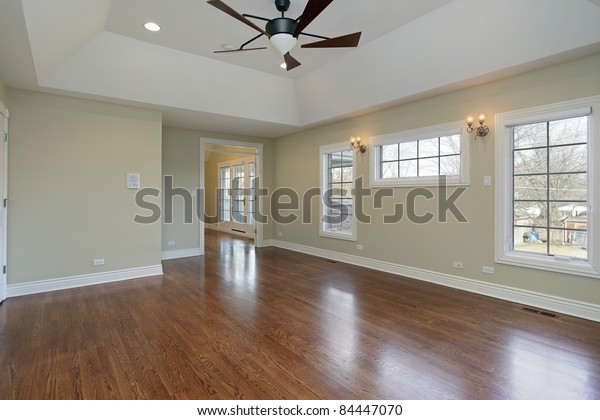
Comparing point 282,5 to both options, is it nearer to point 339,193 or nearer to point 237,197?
point 339,193

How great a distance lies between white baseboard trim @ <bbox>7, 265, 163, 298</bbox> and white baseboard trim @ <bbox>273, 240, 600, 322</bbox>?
11.3ft

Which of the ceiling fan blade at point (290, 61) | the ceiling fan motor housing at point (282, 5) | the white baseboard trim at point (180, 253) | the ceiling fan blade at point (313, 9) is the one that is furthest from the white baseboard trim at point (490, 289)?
the ceiling fan motor housing at point (282, 5)

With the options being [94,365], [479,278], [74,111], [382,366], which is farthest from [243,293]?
[74,111]

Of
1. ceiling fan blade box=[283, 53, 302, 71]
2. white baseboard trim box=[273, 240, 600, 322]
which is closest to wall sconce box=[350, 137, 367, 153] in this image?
white baseboard trim box=[273, 240, 600, 322]

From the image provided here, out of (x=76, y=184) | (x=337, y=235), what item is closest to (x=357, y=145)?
(x=337, y=235)

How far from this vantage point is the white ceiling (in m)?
3.06

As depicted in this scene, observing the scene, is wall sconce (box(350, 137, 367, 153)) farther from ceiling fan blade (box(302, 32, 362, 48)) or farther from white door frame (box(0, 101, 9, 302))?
white door frame (box(0, 101, 9, 302))

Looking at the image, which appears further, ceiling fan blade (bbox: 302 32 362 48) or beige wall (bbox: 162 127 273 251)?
beige wall (bbox: 162 127 273 251)

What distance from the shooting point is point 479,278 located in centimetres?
418

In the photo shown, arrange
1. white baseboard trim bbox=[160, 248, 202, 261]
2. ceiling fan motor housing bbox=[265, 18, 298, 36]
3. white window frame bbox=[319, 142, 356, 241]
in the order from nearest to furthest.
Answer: ceiling fan motor housing bbox=[265, 18, 298, 36]
white window frame bbox=[319, 142, 356, 241]
white baseboard trim bbox=[160, 248, 202, 261]

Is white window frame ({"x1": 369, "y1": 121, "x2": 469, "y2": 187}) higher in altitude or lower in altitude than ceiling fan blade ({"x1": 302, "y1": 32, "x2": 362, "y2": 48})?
lower
